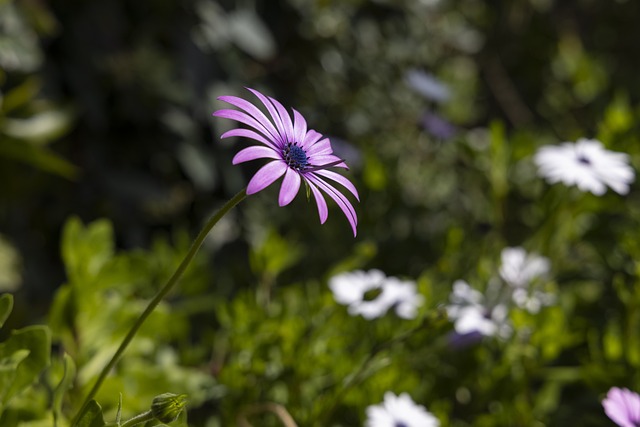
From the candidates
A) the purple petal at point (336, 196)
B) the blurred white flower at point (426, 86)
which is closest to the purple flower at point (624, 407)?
the purple petal at point (336, 196)

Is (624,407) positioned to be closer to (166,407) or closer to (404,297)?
(404,297)

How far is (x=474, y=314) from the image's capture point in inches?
45.0

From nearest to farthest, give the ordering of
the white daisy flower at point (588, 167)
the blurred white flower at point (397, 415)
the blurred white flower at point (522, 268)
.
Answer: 1. the blurred white flower at point (397, 415)
2. the white daisy flower at point (588, 167)
3. the blurred white flower at point (522, 268)

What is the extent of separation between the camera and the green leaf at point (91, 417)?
0.70 metres

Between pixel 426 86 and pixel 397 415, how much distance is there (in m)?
1.59

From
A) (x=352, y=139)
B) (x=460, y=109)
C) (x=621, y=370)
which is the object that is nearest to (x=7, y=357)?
(x=621, y=370)

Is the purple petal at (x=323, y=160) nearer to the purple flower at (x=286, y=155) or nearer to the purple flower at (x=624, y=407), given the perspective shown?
the purple flower at (x=286, y=155)

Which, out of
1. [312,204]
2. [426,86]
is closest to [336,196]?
[312,204]

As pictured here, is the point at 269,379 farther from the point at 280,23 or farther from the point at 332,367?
the point at 280,23

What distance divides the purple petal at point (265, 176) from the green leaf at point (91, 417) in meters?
0.24

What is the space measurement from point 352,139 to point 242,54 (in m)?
0.51

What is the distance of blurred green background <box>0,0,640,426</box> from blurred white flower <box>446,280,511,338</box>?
3 centimetres

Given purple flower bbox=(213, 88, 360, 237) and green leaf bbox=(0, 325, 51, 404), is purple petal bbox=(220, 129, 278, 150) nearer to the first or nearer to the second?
purple flower bbox=(213, 88, 360, 237)

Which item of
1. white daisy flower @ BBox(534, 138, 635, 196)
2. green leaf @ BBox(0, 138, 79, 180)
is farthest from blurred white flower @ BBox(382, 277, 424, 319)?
green leaf @ BBox(0, 138, 79, 180)
